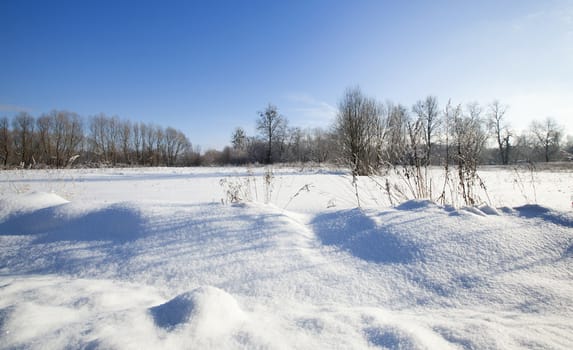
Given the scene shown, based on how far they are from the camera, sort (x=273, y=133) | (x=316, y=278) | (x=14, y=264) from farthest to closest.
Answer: (x=273, y=133)
(x=14, y=264)
(x=316, y=278)

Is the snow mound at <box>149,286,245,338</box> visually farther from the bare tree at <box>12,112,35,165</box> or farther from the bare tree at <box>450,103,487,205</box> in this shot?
the bare tree at <box>12,112,35,165</box>

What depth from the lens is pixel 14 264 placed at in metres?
2.00

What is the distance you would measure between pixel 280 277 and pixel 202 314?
679 mm

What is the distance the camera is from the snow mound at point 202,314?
1.08 meters

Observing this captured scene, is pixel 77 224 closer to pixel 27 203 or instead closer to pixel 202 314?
pixel 27 203

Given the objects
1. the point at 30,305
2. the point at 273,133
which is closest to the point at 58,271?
the point at 30,305

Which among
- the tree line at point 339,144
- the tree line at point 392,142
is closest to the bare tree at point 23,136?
the tree line at point 339,144

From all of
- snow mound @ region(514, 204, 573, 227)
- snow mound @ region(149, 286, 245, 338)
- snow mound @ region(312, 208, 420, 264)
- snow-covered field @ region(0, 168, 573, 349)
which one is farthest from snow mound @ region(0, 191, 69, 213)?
snow mound @ region(514, 204, 573, 227)

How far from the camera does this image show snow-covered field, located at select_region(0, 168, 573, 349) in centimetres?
109

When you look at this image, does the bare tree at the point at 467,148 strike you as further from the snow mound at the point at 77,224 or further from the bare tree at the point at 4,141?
the bare tree at the point at 4,141

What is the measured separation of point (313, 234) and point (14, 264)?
8.57ft

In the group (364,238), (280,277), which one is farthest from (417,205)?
(280,277)

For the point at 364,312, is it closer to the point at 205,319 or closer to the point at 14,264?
the point at 205,319

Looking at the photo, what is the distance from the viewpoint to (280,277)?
1.69 m
